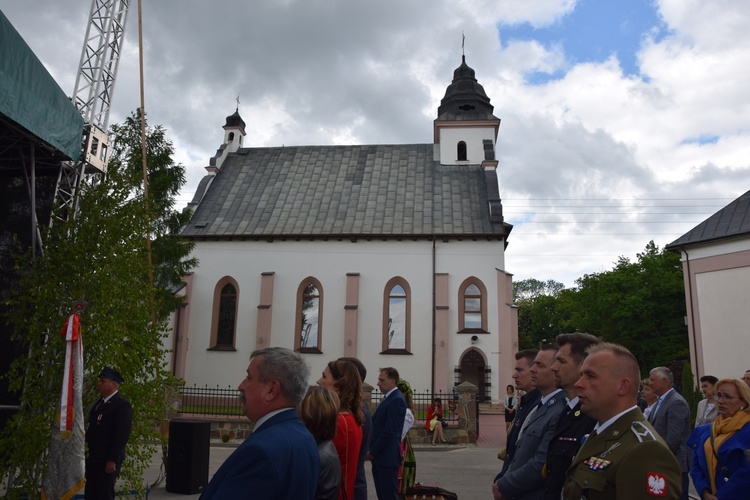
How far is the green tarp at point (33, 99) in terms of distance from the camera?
574 centimetres

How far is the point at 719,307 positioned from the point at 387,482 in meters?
19.0

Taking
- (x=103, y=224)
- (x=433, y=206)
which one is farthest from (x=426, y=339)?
(x=103, y=224)

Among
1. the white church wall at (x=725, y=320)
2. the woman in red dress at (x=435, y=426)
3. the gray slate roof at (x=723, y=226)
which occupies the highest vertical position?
the gray slate roof at (x=723, y=226)

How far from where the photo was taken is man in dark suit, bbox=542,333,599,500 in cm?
333

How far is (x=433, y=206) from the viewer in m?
26.2

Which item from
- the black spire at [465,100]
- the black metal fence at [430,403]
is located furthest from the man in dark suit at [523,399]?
the black spire at [465,100]

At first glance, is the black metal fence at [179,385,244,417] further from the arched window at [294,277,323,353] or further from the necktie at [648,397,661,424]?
the necktie at [648,397,661,424]

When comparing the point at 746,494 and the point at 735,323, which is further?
the point at 735,323

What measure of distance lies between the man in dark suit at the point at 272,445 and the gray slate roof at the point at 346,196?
22.1 m

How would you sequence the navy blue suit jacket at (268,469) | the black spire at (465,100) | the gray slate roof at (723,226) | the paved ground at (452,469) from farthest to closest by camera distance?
the black spire at (465,100) < the gray slate roof at (723,226) < the paved ground at (452,469) < the navy blue suit jacket at (268,469)

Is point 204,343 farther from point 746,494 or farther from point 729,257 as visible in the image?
point 746,494

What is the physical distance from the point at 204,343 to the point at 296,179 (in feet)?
31.6

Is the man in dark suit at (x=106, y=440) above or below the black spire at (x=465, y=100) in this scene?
below

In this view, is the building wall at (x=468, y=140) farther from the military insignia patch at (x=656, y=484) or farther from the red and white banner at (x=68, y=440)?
the military insignia patch at (x=656, y=484)
